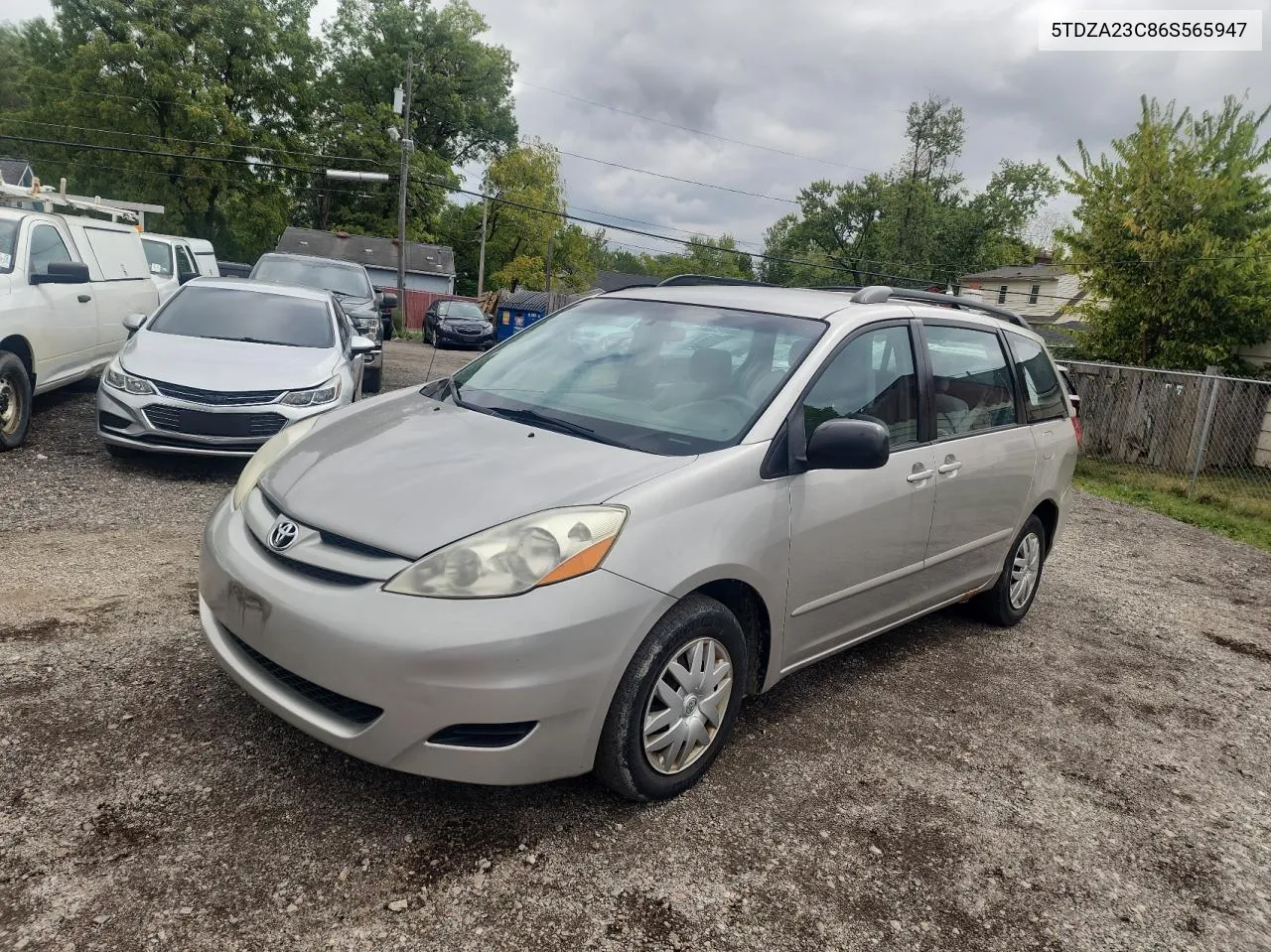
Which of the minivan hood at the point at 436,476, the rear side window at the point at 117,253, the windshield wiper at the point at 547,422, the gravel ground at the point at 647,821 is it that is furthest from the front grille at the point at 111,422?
the windshield wiper at the point at 547,422

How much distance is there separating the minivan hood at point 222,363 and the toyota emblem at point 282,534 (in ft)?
13.1

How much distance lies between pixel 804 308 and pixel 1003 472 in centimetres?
150

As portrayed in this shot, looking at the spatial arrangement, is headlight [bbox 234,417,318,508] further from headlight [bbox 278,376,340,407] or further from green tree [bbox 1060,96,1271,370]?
green tree [bbox 1060,96,1271,370]

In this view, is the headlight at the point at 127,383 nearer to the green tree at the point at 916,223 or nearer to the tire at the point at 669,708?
the tire at the point at 669,708

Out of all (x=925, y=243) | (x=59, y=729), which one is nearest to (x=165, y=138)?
(x=925, y=243)

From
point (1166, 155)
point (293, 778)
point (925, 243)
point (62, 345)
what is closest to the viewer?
point (293, 778)

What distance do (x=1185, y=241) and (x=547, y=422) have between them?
13529 mm

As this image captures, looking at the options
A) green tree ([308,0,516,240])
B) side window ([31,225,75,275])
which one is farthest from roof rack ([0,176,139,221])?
green tree ([308,0,516,240])

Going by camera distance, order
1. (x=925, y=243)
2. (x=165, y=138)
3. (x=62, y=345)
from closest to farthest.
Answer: (x=62, y=345) → (x=165, y=138) → (x=925, y=243)

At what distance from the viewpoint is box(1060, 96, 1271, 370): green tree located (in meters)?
13.0

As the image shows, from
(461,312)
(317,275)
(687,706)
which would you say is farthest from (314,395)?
(461,312)

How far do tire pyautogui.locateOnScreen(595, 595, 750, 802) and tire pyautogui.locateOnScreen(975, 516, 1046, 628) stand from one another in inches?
97.3

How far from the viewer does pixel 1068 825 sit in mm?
3059

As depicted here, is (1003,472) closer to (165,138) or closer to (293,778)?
(293,778)
